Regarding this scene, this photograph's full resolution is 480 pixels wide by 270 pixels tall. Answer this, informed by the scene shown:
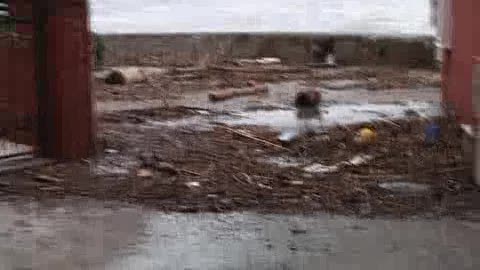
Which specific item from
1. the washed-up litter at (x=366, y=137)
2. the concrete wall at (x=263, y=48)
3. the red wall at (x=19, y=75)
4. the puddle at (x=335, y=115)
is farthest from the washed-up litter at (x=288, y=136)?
the concrete wall at (x=263, y=48)

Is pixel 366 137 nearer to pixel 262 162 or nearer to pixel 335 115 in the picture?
pixel 262 162

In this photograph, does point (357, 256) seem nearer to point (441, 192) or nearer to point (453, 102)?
point (441, 192)

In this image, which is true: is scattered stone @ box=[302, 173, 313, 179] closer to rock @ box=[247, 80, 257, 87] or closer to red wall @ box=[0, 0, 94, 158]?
red wall @ box=[0, 0, 94, 158]

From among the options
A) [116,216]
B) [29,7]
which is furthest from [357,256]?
[29,7]

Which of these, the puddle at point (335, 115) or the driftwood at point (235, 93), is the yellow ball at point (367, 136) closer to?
the puddle at point (335, 115)

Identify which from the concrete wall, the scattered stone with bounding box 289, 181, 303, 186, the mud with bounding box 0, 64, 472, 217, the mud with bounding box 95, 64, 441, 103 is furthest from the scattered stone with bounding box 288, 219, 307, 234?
the concrete wall

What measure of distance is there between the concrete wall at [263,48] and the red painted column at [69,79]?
23.4ft

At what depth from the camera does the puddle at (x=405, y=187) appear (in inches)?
259

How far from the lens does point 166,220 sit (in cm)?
593

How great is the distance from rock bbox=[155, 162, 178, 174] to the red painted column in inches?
25.2

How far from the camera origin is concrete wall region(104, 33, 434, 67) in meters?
14.7

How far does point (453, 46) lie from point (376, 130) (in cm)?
113

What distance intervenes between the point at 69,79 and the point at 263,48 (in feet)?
26.4

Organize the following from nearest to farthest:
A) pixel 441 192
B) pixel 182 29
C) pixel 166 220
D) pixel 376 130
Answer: pixel 166 220 → pixel 441 192 → pixel 376 130 → pixel 182 29
